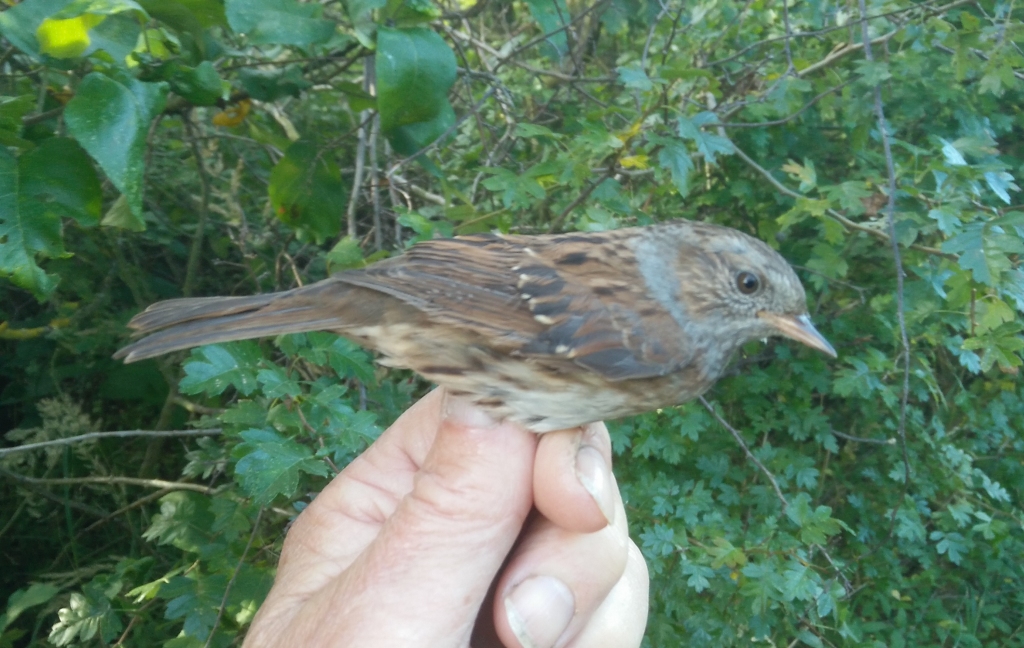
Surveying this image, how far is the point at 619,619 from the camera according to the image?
1.58 meters

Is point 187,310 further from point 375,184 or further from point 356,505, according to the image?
point 375,184

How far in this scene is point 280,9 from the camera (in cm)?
145

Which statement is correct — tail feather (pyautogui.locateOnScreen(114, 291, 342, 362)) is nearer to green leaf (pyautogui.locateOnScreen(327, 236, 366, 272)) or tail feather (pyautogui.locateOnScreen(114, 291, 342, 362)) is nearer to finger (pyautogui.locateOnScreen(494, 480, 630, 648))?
green leaf (pyautogui.locateOnScreen(327, 236, 366, 272))

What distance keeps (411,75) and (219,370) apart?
28.7 inches

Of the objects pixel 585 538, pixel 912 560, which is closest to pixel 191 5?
pixel 585 538

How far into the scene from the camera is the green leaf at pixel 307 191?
1885 millimetres

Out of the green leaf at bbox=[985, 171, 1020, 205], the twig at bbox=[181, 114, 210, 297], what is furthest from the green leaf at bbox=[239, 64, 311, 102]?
the green leaf at bbox=[985, 171, 1020, 205]

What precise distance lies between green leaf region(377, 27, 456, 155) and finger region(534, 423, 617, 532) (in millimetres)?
757

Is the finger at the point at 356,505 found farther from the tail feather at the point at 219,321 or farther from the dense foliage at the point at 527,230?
the tail feather at the point at 219,321

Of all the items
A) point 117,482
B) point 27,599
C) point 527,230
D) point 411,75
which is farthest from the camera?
point 527,230

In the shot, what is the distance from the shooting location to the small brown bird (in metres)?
1.41

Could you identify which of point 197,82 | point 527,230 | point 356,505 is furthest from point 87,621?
point 527,230

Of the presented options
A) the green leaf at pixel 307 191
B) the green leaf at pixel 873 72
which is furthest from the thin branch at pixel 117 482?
the green leaf at pixel 873 72

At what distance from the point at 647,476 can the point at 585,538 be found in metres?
0.65
